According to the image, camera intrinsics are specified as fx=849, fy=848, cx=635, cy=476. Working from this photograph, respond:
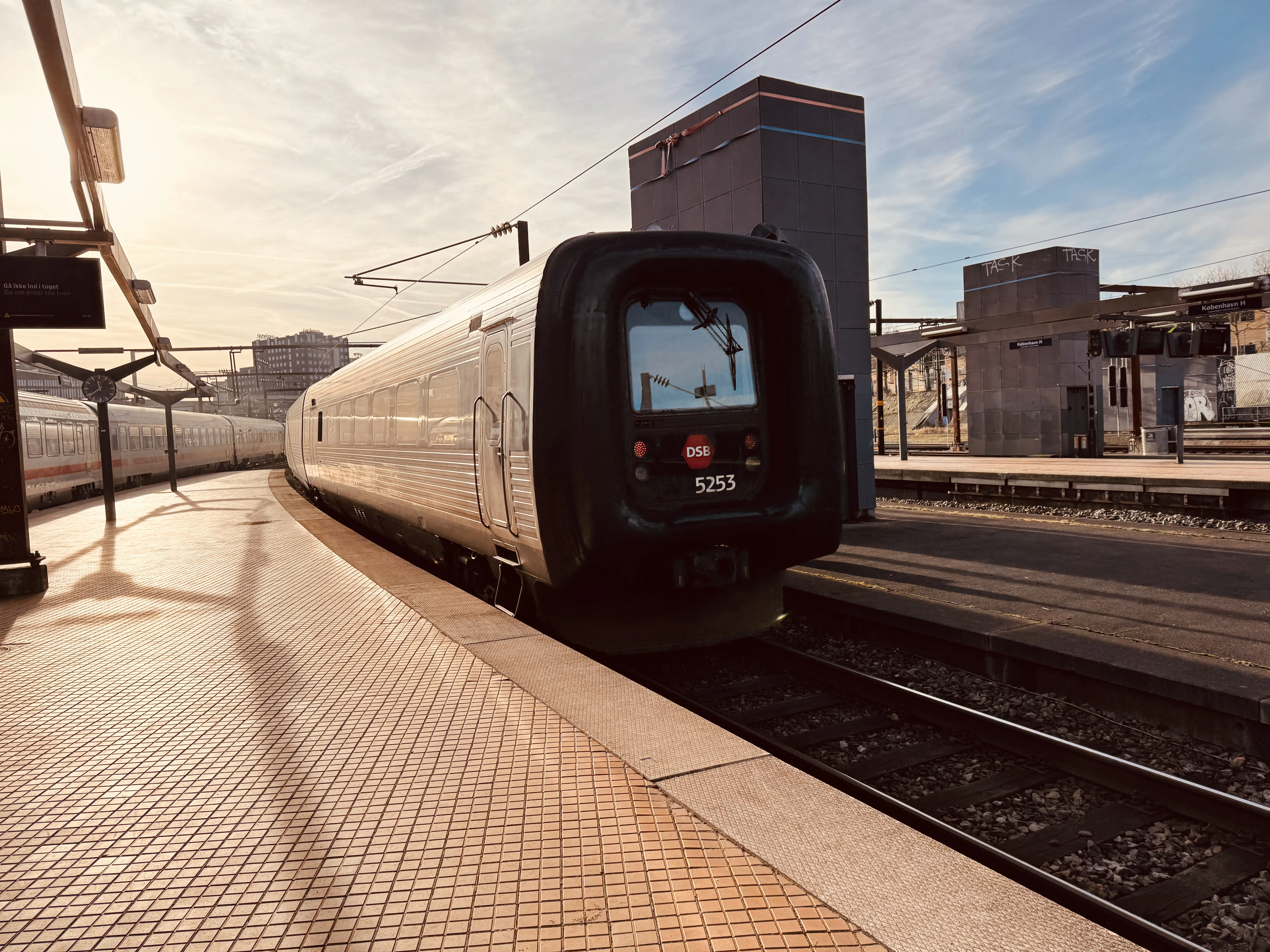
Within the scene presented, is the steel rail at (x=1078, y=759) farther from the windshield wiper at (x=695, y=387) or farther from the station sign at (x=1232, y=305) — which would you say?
the station sign at (x=1232, y=305)

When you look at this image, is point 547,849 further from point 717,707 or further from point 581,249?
point 581,249

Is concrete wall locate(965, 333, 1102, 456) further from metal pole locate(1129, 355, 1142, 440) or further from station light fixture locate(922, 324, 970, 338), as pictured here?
station light fixture locate(922, 324, 970, 338)

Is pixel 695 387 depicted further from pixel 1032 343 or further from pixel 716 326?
pixel 1032 343

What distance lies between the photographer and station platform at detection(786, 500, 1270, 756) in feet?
16.7

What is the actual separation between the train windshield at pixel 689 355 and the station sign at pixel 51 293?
611cm

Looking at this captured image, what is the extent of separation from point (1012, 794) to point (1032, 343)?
18196mm

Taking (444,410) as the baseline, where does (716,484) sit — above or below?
below

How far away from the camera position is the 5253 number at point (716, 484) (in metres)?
5.97

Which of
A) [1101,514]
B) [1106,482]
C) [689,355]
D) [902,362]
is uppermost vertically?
[902,362]

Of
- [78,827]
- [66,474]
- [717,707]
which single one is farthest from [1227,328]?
[66,474]

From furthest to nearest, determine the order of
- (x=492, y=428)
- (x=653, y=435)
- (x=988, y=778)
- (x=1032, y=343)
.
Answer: (x=1032, y=343), (x=492, y=428), (x=653, y=435), (x=988, y=778)

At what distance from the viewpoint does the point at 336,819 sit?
10.1 ft

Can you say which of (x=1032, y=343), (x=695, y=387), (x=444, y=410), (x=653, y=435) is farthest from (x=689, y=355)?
(x=1032, y=343)

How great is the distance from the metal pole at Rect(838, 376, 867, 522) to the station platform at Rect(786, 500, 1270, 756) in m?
1.29
